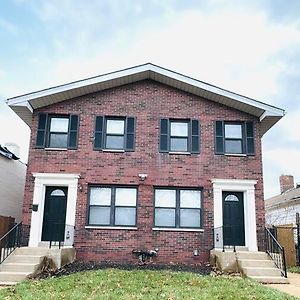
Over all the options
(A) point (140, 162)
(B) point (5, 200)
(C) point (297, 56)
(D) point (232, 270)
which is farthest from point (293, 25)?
(B) point (5, 200)

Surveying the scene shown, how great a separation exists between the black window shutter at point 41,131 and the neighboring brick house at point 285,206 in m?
13.1

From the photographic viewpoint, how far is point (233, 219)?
14.5 meters

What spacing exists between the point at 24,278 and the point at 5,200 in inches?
267

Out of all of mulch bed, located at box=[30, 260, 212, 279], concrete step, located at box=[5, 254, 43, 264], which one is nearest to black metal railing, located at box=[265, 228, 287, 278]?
mulch bed, located at box=[30, 260, 212, 279]

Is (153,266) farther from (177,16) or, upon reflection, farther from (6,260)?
(177,16)

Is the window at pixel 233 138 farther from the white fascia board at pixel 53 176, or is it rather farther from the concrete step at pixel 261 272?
the white fascia board at pixel 53 176

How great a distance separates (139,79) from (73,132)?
321cm

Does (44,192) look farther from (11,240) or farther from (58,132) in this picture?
(58,132)

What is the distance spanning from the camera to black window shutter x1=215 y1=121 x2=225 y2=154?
14.9 metres

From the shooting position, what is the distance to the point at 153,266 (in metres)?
13.0

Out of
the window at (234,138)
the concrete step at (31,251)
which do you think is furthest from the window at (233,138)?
the concrete step at (31,251)

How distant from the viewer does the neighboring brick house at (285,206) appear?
21.1m

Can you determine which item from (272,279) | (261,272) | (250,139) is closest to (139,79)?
(250,139)

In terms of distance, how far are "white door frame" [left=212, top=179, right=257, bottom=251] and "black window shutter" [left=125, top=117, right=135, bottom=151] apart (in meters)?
3.27
